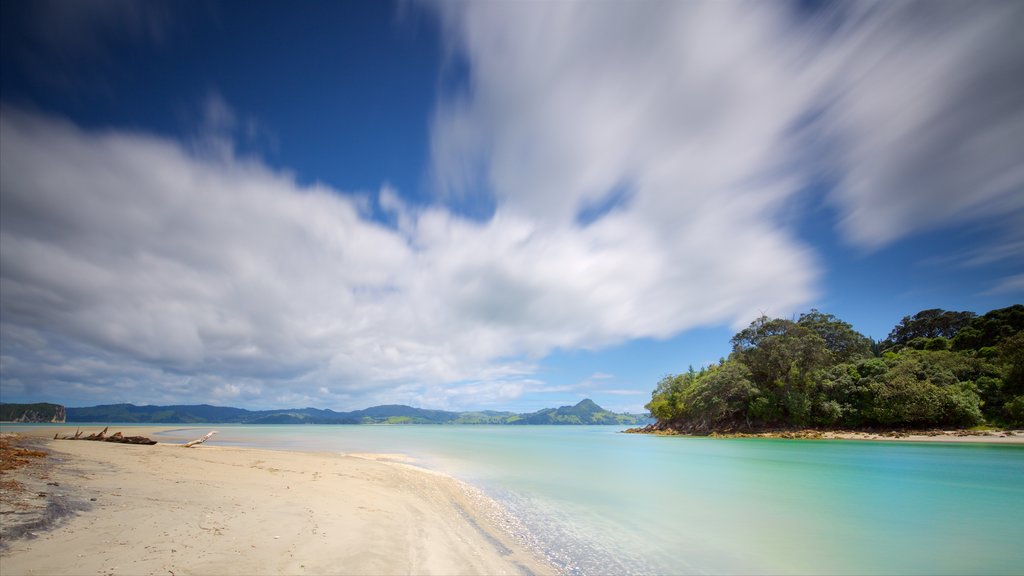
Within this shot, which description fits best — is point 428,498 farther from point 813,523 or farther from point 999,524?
point 999,524

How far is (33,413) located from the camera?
119 metres

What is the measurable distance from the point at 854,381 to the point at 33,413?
20414cm

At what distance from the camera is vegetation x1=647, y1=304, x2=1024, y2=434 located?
4000cm

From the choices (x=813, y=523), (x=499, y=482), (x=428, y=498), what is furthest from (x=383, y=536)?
(x=813, y=523)

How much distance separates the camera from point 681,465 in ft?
78.8

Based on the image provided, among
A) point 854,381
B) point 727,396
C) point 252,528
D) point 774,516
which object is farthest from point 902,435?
point 252,528

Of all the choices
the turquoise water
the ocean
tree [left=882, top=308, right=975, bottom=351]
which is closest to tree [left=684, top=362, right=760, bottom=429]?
the turquoise water

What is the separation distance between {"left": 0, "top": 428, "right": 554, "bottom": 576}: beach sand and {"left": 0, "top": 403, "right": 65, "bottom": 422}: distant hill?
17168 centimetres

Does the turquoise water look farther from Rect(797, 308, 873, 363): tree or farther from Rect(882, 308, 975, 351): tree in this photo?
Rect(882, 308, 975, 351): tree

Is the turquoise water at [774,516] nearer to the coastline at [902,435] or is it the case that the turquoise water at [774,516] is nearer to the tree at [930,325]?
the coastline at [902,435]

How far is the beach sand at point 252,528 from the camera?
17.7 ft

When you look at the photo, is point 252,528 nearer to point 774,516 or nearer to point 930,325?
point 774,516

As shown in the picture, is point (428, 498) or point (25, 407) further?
point (25, 407)

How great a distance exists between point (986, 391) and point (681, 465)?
42.7m
